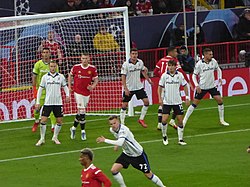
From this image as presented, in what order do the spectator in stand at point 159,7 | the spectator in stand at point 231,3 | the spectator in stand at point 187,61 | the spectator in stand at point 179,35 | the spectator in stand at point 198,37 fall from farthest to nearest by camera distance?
the spectator in stand at point 231,3 < the spectator in stand at point 159,7 < the spectator in stand at point 198,37 < the spectator in stand at point 179,35 < the spectator in stand at point 187,61

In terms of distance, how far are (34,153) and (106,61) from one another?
751cm

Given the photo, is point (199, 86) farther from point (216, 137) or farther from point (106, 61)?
point (106, 61)

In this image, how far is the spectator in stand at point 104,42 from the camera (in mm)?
32906

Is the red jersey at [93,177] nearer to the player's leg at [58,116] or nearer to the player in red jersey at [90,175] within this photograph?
the player in red jersey at [90,175]

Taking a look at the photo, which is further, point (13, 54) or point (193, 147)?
point (13, 54)

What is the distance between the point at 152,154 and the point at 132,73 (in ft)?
14.3

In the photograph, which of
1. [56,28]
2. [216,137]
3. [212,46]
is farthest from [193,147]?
[212,46]

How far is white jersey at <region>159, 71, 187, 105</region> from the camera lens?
26234 millimetres

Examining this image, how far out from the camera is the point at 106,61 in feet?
108

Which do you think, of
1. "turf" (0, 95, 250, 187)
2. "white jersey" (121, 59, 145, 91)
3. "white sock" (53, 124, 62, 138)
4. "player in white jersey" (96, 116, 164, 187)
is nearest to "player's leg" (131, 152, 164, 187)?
"player in white jersey" (96, 116, 164, 187)

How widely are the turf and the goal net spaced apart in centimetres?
72

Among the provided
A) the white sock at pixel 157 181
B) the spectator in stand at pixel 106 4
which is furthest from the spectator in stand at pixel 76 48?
the white sock at pixel 157 181

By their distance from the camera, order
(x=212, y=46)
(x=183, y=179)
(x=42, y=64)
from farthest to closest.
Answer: (x=212, y=46) < (x=42, y=64) < (x=183, y=179)

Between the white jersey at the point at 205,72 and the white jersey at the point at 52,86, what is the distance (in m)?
4.63
